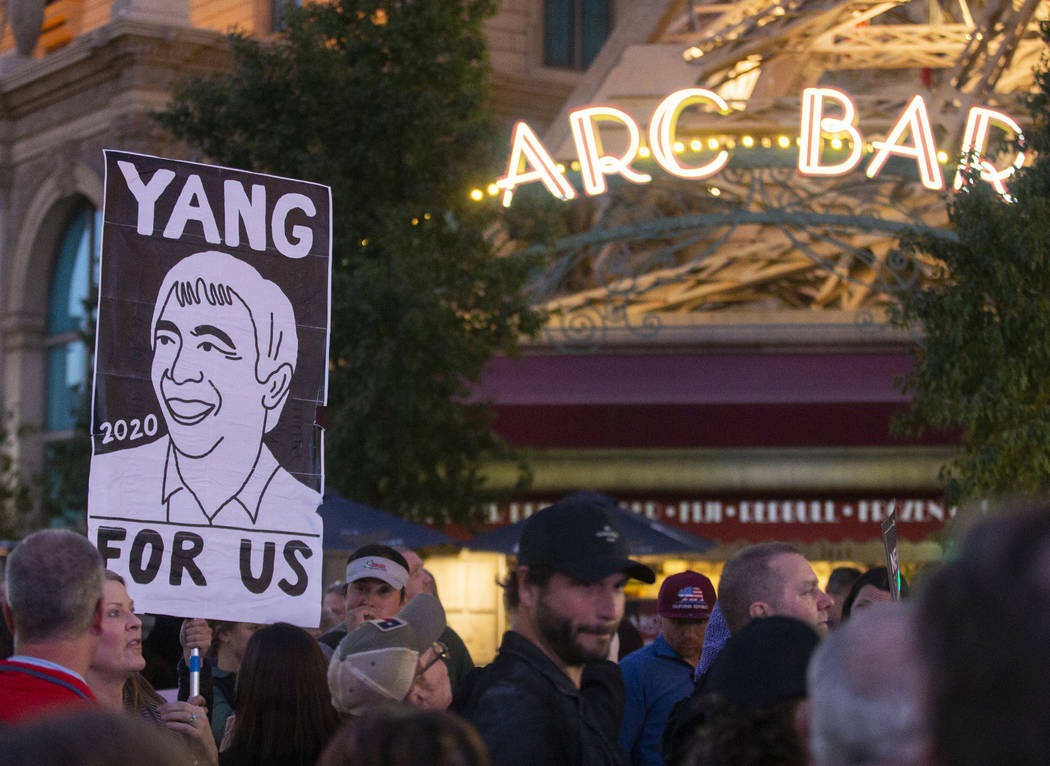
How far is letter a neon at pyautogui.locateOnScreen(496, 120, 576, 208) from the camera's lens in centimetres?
1681

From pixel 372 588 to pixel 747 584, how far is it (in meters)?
2.35

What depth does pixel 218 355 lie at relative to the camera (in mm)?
5980

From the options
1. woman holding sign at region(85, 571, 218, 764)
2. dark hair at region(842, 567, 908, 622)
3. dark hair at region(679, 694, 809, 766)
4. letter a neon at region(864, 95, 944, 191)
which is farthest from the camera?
letter a neon at region(864, 95, 944, 191)

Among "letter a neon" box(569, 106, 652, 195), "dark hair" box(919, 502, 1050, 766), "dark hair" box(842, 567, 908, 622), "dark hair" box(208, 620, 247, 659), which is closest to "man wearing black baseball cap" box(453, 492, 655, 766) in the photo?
"dark hair" box(919, 502, 1050, 766)

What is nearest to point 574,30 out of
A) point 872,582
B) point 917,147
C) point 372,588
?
point 917,147

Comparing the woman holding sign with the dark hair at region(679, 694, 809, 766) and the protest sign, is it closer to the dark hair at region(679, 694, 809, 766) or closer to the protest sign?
the protest sign

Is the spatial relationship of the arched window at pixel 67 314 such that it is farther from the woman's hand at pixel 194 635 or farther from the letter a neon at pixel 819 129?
the woman's hand at pixel 194 635

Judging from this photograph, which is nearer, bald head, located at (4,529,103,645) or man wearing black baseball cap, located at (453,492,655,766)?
man wearing black baseball cap, located at (453,492,655,766)

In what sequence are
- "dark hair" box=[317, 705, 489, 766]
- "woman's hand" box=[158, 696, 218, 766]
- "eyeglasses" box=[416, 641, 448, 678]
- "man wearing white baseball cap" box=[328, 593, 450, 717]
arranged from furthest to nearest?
"woman's hand" box=[158, 696, 218, 766]
"eyeglasses" box=[416, 641, 448, 678]
"man wearing white baseball cap" box=[328, 593, 450, 717]
"dark hair" box=[317, 705, 489, 766]

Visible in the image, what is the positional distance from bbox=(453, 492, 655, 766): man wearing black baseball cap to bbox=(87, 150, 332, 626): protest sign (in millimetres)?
2077

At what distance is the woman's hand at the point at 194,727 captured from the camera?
5164 millimetres

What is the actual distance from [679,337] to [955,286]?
8.95 meters

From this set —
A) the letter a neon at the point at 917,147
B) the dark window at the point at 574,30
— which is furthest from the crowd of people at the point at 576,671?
the dark window at the point at 574,30

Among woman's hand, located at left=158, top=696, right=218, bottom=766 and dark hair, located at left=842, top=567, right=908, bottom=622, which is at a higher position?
dark hair, located at left=842, top=567, right=908, bottom=622
